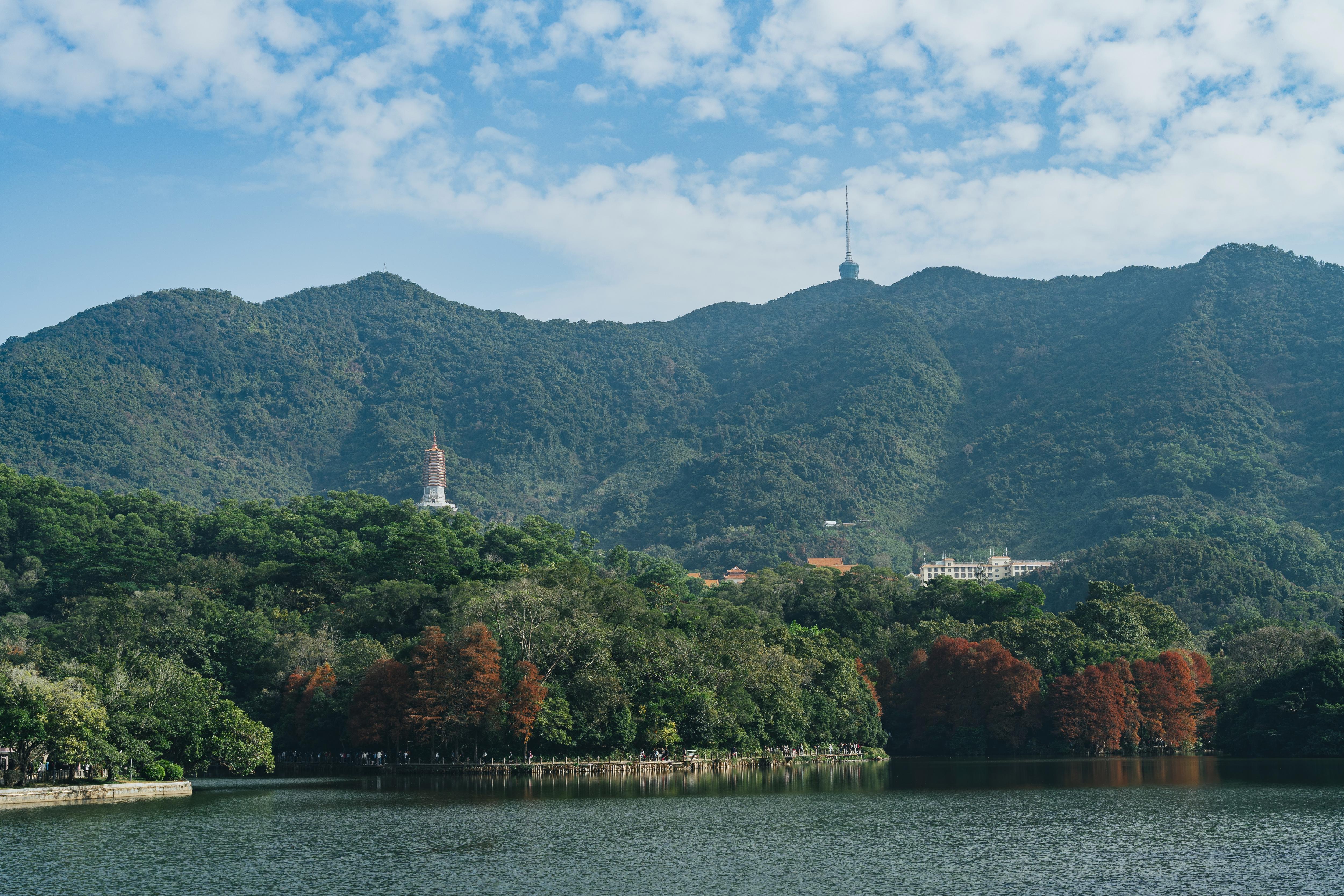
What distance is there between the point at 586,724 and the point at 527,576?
18.2 metres

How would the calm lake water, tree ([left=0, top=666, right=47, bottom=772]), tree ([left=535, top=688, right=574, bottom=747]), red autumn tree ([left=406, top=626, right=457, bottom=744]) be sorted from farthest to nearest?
red autumn tree ([left=406, top=626, right=457, bottom=744]) < tree ([left=535, top=688, right=574, bottom=747]) < tree ([left=0, top=666, right=47, bottom=772]) < the calm lake water

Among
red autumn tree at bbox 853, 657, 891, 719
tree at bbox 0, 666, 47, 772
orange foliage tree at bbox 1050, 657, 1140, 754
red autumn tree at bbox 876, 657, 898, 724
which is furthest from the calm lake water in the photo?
red autumn tree at bbox 876, 657, 898, 724

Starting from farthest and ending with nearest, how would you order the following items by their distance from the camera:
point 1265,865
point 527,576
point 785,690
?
1. point 527,576
2. point 785,690
3. point 1265,865

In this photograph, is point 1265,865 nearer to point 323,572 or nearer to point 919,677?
point 919,677

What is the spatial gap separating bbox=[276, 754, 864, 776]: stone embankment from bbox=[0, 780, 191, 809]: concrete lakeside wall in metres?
15.4

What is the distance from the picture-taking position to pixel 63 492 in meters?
119

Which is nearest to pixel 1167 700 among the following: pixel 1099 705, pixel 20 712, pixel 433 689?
pixel 1099 705

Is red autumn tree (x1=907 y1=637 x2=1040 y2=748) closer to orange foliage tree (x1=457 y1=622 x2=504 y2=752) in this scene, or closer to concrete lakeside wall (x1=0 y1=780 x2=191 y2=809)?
orange foliage tree (x1=457 y1=622 x2=504 y2=752)

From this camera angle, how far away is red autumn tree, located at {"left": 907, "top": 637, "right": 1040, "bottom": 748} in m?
93.3

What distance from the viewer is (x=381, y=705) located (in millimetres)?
72875

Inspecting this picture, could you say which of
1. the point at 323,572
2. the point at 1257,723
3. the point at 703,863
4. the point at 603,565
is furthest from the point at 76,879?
the point at 603,565

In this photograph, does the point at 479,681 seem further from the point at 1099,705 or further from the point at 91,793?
the point at 1099,705

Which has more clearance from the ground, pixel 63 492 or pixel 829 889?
pixel 63 492

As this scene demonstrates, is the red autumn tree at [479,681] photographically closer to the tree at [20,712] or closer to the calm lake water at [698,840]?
the calm lake water at [698,840]
